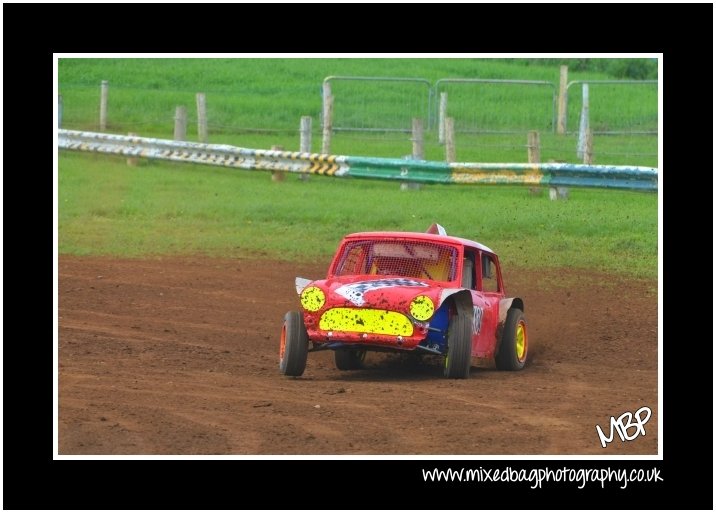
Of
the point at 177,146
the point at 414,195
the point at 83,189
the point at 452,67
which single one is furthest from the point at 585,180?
the point at 83,189

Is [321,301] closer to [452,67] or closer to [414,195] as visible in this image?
[414,195]

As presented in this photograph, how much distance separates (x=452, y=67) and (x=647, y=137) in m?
4.03

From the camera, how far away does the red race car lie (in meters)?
11.4

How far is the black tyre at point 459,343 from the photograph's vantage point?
37.9 ft

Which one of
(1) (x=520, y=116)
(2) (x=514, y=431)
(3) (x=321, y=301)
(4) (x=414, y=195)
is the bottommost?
(2) (x=514, y=431)

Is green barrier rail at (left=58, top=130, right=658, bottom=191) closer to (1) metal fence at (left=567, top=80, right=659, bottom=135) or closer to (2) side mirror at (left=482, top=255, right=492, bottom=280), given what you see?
(1) metal fence at (left=567, top=80, right=659, bottom=135)

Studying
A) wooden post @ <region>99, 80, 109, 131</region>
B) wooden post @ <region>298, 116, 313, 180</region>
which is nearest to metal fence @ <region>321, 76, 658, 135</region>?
wooden post @ <region>298, 116, 313, 180</region>

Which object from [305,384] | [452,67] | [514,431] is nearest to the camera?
[514,431]

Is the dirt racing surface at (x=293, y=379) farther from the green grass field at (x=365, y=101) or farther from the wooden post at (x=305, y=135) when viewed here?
the green grass field at (x=365, y=101)

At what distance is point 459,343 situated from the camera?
11586mm

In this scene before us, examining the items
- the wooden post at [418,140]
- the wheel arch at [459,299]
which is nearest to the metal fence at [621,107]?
the wooden post at [418,140]

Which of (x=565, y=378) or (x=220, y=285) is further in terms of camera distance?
(x=220, y=285)

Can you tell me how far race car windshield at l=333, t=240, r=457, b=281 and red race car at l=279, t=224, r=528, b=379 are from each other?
1 centimetres

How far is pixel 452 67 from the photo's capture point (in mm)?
24641
